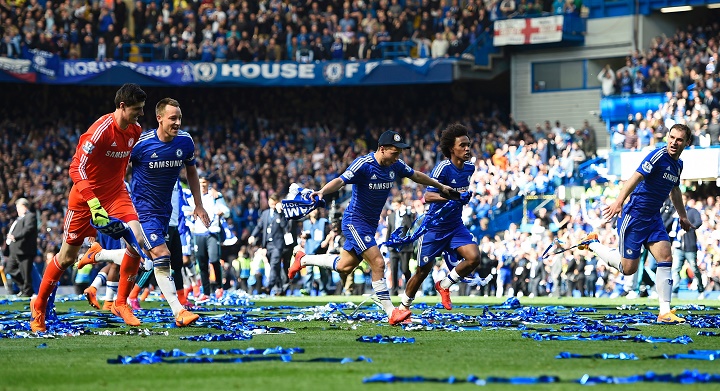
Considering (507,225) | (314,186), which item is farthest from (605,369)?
(314,186)

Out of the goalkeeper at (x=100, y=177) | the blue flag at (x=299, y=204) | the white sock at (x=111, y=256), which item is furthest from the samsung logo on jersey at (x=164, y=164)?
the white sock at (x=111, y=256)

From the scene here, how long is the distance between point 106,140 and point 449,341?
416 centimetres

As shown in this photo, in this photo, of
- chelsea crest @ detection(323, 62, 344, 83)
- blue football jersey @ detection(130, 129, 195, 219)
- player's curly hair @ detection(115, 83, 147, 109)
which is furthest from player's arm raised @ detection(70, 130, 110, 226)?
chelsea crest @ detection(323, 62, 344, 83)

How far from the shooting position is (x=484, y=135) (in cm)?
3900

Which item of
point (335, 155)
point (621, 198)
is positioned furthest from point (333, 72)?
point (621, 198)

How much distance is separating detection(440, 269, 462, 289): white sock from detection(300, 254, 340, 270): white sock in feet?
5.85

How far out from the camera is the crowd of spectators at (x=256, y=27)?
41.9 meters

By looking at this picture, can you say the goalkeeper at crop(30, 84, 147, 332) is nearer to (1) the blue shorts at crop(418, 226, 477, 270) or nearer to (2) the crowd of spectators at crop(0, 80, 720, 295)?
(1) the blue shorts at crop(418, 226, 477, 270)

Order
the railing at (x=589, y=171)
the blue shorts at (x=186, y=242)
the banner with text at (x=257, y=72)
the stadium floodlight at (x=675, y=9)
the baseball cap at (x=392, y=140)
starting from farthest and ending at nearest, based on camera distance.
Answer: the banner with text at (x=257, y=72) < the stadium floodlight at (x=675, y=9) < the railing at (x=589, y=171) < the blue shorts at (x=186, y=242) < the baseball cap at (x=392, y=140)

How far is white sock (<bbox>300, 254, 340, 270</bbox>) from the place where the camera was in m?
14.8

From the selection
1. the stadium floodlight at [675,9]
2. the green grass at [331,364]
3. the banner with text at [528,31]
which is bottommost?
the green grass at [331,364]

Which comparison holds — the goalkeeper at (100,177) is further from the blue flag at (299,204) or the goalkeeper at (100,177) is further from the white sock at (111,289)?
the white sock at (111,289)

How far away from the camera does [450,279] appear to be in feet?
53.1

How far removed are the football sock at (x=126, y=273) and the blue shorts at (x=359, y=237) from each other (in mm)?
2537
